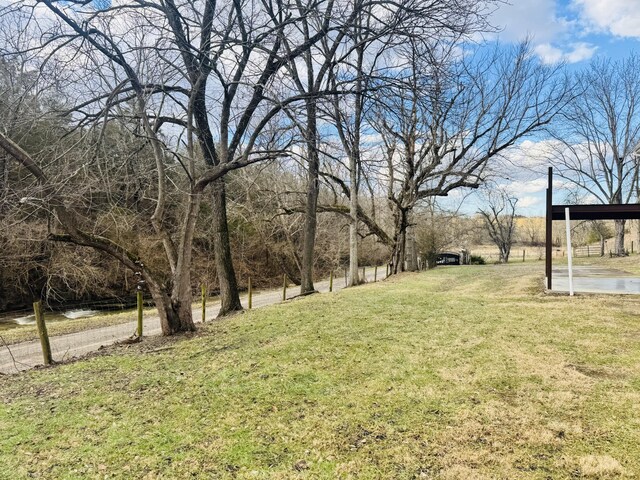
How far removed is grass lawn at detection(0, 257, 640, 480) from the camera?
113 inches

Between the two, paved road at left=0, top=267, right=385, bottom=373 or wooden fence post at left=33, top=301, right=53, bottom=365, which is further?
paved road at left=0, top=267, right=385, bottom=373

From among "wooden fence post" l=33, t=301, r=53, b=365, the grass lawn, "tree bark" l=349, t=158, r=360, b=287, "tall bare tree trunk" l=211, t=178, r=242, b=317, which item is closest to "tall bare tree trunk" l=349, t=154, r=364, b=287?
"tree bark" l=349, t=158, r=360, b=287

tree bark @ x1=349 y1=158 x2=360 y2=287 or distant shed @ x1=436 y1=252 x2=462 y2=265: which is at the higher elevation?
tree bark @ x1=349 y1=158 x2=360 y2=287

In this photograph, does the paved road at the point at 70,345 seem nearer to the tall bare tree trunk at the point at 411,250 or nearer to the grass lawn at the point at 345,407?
the grass lawn at the point at 345,407

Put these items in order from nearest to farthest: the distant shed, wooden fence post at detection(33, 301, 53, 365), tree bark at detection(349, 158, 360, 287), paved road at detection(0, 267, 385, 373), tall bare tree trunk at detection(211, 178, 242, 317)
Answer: wooden fence post at detection(33, 301, 53, 365) < paved road at detection(0, 267, 385, 373) < tall bare tree trunk at detection(211, 178, 242, 317) < tree bark at detection(349, 158, 360, 287) < the distant shed

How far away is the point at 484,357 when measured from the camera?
5094 millimetres

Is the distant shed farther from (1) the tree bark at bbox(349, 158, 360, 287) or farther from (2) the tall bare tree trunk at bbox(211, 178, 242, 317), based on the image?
(2) the tall bare tree trunk at bbox(211, 178, 242, 317)

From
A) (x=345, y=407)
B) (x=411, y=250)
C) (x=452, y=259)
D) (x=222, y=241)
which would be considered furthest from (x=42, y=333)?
(x=452, y=259)

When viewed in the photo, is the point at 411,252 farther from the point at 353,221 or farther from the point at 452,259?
the point at 452,259

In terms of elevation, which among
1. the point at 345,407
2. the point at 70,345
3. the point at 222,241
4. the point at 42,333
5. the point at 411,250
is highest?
the point at 222,241

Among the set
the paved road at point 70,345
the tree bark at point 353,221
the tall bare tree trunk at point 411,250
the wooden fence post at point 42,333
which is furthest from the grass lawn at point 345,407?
the tall bare tree trunk at point 411,250

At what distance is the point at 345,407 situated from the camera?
377cm

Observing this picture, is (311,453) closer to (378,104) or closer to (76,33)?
(378,104)

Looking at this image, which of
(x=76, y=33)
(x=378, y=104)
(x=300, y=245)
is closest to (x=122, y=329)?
(x=76, y=33)
